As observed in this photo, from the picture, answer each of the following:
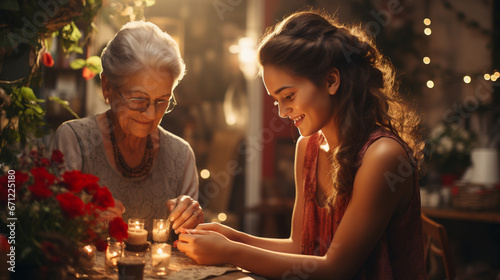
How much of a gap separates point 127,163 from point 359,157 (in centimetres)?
100

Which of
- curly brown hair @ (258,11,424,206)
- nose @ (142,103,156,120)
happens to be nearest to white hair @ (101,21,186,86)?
nose @ (142,103,156,120)

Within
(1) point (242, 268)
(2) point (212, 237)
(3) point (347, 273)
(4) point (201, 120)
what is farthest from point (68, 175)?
(4) point (201, 120)

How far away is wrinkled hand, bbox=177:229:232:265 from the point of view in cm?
154

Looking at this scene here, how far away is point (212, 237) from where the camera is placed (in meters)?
1.56

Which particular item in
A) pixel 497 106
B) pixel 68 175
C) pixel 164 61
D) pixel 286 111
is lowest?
pixel 68 175

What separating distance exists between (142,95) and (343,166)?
2.76 feet

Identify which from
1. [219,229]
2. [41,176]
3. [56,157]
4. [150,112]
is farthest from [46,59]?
[219,229]

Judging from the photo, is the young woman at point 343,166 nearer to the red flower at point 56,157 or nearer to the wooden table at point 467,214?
the red flower at point 56,157

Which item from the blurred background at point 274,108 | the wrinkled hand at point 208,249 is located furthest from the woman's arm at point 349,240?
the blurred background at point 274,108

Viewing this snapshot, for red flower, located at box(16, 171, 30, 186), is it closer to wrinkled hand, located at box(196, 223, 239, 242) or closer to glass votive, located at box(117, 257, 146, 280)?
glass votive, located at box(117, 257, 146, 280)

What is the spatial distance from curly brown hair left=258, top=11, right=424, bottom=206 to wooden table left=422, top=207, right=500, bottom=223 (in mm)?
2382

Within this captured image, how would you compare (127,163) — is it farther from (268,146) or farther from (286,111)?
(268,146)

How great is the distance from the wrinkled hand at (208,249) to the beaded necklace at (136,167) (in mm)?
612

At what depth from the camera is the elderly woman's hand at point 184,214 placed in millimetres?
1799
